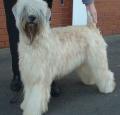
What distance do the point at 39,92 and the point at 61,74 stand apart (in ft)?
1.81

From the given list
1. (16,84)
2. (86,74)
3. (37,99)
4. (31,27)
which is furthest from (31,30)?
(86,74)

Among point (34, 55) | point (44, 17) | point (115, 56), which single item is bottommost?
point (115, 56)

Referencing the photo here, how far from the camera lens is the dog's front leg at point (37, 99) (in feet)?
19.1

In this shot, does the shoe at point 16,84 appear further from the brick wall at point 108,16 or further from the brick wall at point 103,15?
the brick wall at point 108,16

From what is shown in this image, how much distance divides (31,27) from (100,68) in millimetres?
1585

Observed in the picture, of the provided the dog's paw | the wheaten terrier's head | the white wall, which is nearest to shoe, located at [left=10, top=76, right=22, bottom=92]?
the dog's paw

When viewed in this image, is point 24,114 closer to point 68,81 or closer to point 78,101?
point 78,101

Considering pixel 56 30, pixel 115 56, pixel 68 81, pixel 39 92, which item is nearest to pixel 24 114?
pixel 39 92

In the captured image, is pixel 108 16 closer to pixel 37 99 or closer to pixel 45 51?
pixel 45 51

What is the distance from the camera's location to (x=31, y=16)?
5.36m

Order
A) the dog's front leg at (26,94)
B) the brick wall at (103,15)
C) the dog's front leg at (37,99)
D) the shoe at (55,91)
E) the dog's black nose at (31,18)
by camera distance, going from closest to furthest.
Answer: the dog's black nose at (31,18) → the dog's front leg at (37,99) → the dog's front leg at (26,94) → the shoe at (55,91) → the brick wall at (103,15)

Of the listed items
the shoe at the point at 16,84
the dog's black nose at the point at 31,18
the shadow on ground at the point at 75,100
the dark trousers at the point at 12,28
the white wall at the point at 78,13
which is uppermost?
the dog's black nose at the point at 31,18

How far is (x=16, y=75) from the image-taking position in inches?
269

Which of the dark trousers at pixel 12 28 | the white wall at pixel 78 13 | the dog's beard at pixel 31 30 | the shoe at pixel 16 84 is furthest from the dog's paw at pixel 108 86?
the white wall at pixel 78 13
